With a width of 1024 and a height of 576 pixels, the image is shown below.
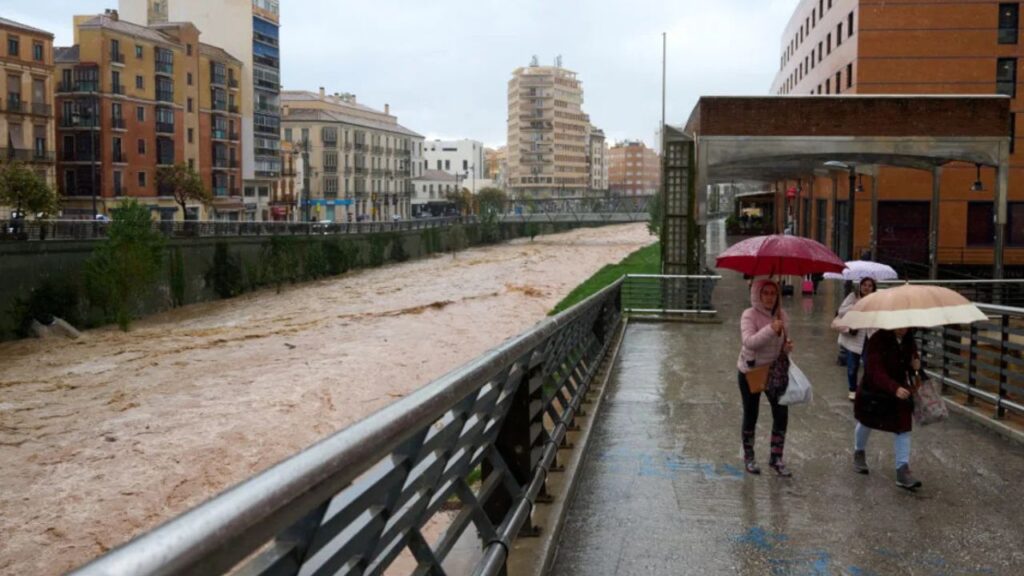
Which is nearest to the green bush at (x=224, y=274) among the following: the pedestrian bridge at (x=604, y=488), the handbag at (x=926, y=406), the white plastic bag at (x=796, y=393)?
the pedestrian bridge at (x=604, y=488)

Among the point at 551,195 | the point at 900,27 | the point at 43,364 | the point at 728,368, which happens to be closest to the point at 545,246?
the point at 900,27

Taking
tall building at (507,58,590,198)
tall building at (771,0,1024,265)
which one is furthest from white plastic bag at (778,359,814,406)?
tall building at (507,58,590,198)

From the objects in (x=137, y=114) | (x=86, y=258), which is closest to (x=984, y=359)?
(x=86, y=258)

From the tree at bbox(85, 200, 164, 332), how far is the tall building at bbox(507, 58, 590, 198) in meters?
149

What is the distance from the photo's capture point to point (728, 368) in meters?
14.3

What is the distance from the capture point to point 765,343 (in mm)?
7785

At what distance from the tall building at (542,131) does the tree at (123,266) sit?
149 metres

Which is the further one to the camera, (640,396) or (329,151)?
(329,151)

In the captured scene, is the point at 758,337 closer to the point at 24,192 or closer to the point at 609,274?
the point at 609,274

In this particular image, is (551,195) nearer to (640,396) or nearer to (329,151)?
(329,151)

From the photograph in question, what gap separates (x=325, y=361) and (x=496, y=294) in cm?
2152

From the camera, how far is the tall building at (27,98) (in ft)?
183

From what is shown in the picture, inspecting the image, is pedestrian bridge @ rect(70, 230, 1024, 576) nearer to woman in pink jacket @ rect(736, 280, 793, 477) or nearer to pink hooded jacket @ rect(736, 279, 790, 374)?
woman in pink jacket @ rect(736, 280, 793, 477)

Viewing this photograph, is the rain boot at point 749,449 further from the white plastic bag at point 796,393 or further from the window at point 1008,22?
the window at point 1008,22
